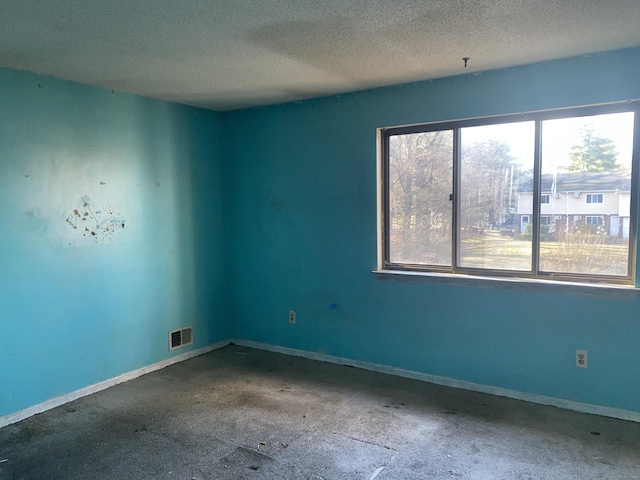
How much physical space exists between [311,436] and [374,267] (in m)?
1.47

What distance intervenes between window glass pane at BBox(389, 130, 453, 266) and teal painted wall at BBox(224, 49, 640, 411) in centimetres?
16

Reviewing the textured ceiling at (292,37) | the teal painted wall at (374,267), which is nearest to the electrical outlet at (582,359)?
the teal painted wall at (374,267)

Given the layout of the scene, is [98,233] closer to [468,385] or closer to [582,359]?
[468,385]

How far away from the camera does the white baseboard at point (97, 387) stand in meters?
2.89

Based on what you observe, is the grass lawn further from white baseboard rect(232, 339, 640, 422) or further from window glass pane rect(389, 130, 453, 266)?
white baseboard rect(232, 339, 640, 422)

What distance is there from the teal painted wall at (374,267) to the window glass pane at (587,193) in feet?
0.65

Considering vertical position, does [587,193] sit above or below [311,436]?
above

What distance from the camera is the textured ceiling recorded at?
80.0 inches

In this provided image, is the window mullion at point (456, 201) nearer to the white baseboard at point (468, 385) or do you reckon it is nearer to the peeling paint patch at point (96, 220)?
the white baseboard at point (468, 385)

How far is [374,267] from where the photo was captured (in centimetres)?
365

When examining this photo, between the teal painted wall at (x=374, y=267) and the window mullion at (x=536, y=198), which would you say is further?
the window mullion at (x=536, y=198)

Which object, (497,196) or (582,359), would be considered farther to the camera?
(497,196)

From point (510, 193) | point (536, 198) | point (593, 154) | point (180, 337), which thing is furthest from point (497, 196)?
point (180, 337)

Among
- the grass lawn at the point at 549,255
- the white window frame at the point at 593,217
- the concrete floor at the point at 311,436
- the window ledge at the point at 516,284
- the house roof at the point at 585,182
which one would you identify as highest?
the house roof at the point at 585,182
